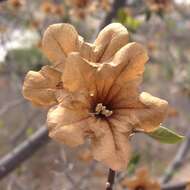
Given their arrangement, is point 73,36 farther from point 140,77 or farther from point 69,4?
point 69,4

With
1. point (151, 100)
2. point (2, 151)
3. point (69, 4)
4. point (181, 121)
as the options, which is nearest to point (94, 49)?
point (151, 100)

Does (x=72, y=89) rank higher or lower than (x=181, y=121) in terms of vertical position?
higher

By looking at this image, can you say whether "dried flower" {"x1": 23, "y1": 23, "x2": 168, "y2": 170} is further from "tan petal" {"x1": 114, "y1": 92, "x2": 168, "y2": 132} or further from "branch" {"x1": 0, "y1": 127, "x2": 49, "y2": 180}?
"branch" {"x1": 0, "y1": 127, "x2": 49, "y2": 180}

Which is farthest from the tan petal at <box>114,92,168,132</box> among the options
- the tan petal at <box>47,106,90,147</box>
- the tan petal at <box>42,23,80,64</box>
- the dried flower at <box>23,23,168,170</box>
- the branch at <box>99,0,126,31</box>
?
the branch at <box>99,0,126,31</box>

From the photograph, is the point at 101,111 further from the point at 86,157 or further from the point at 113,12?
the point at 86,157

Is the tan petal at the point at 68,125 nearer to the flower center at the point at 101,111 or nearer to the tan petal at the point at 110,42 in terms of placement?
the flower center at the point at 101,111

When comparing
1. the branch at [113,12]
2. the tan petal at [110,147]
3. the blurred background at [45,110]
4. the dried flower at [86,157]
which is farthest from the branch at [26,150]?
the tan petal at [110,147]
